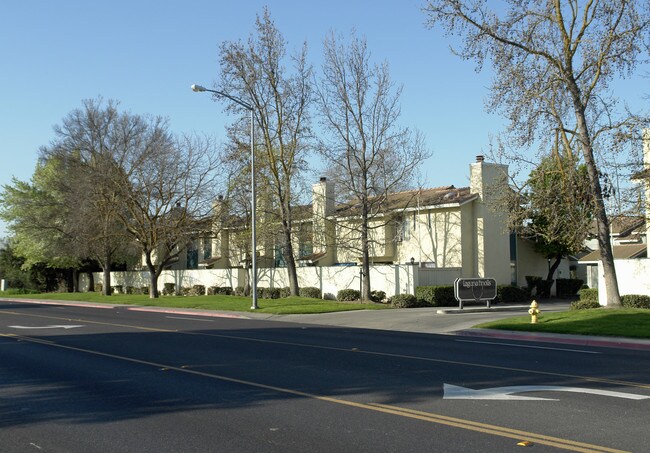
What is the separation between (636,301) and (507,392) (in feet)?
65.1

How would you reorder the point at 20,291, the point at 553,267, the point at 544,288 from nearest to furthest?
the point at 544,288 < the point at 553,267 < the point at 20,291

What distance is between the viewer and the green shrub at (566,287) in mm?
45406

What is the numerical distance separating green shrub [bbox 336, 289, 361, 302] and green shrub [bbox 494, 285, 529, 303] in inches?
303

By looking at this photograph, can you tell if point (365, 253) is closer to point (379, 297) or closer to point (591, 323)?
point (379, 297)

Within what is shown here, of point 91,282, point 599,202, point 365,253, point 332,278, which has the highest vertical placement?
point 599,202

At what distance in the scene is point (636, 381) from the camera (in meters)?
10.8

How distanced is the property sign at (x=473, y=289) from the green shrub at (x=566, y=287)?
54.7 ft

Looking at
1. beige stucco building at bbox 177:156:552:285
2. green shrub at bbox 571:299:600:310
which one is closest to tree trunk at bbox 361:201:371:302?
beige stucco building at bbox 177:156:552:285

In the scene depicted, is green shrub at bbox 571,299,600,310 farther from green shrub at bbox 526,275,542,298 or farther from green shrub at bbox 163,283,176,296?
green shrub at bbox 163,283,176,296

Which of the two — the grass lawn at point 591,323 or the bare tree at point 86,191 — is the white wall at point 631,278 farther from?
the bare tree at point 86,191

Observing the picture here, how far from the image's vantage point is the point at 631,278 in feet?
93.2

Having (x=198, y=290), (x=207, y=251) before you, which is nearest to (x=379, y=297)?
(x=198, y=290)

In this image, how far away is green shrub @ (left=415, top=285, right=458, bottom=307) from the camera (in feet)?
114

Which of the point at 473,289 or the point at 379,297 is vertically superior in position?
the point at 473,289
